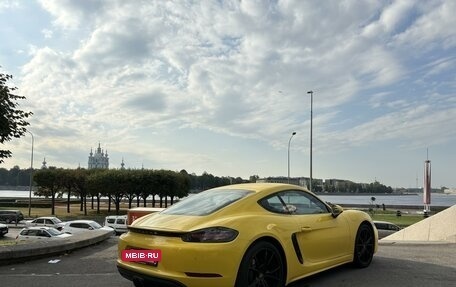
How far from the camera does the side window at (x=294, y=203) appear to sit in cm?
571

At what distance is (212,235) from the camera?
485 centimetres

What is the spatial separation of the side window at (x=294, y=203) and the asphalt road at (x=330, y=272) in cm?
98

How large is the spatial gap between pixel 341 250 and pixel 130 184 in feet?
198

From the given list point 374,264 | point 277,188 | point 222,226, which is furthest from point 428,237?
point 222,226

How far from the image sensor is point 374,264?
7.55 m

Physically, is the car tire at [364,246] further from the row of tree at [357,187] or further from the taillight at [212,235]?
the row of tree at [357,187]

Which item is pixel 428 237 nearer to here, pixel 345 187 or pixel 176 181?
pixel 176 181

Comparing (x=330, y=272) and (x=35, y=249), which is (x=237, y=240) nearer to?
(x=330, y=272)

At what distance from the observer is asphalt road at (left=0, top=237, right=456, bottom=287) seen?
6336mm

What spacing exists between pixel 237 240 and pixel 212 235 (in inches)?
10.6

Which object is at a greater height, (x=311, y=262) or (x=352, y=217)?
(x=352, y=217)

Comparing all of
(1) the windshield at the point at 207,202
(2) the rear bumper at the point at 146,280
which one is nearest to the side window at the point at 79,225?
(1) the windshield at the point at 207,202

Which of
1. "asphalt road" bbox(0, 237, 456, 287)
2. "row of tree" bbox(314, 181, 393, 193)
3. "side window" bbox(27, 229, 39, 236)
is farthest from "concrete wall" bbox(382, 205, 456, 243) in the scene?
"row of tree" bbox(314, 181, 393, 193)

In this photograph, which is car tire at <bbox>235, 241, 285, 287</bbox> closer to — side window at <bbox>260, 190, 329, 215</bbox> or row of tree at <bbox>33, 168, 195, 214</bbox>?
side window at <bbox>260, 190, 329, 215</bbox>
